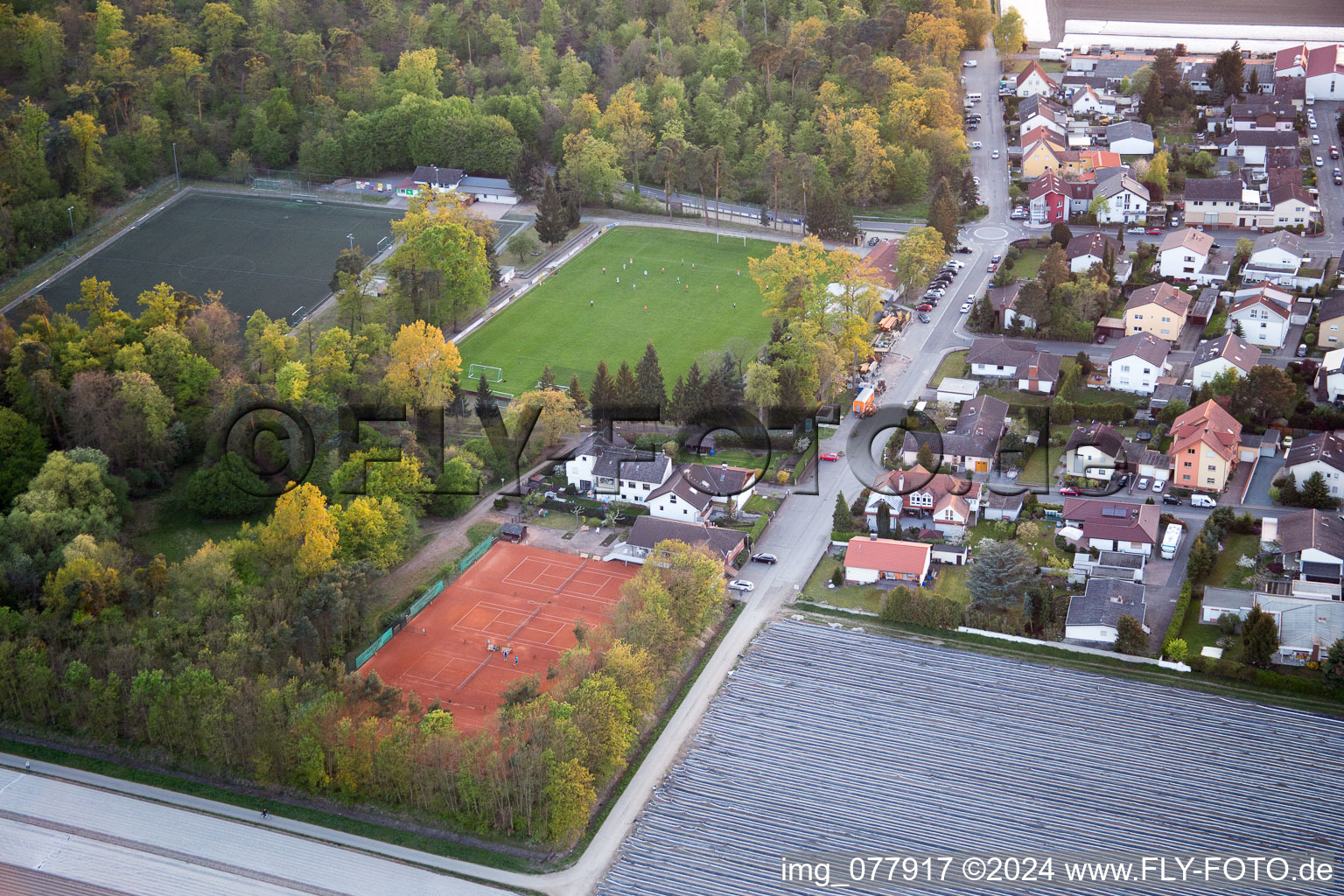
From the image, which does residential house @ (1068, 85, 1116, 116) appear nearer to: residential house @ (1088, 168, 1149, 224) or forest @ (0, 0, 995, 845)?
forest @ (0, 0, 995, 845)

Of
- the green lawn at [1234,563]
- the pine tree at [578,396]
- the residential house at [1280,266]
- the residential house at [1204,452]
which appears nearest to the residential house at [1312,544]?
the green lawn at [1234,563]

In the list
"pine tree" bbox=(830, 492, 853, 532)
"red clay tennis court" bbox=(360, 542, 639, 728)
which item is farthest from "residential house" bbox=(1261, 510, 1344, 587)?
"red clay tennis court" bbox=(360, 542, 639, 728)

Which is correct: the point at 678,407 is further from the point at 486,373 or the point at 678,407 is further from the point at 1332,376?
the point at 1332,376

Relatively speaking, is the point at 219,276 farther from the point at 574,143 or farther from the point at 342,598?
the point at 342,598

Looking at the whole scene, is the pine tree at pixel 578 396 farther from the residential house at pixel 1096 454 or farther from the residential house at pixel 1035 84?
the residential house at pixel 1035 84

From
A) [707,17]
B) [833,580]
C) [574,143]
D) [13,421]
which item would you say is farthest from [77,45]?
[833,580]
